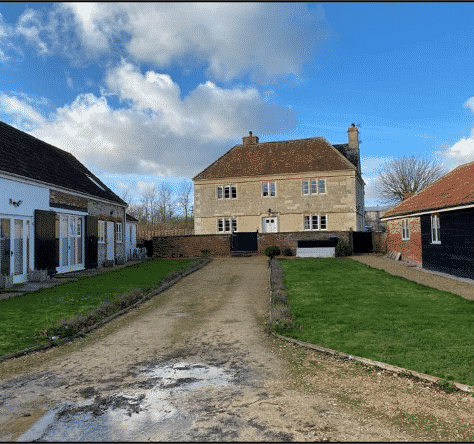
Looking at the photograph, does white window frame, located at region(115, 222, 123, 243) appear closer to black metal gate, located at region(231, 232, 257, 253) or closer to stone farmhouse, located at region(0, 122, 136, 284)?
stone farmhouse, located at region(0, 122, 136, 284)

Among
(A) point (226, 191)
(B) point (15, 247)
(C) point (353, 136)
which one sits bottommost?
(B) point (15, 247)

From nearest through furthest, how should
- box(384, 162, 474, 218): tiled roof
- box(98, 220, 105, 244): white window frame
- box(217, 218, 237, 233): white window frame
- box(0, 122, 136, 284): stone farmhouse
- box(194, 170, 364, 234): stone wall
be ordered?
box(384, 162, 474, 218): tiled roof → box(0, 122, 136, 284): stone farmhouse → box(98, 220, 105, 244): white window frame → box(194, 170, 364, 234): stone wall → box(217, 218, 237, 233): white window frame

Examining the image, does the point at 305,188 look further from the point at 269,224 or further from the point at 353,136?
the point at 353,136

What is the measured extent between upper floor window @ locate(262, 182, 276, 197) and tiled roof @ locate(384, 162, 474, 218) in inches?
551

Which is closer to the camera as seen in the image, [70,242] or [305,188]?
[70,242]

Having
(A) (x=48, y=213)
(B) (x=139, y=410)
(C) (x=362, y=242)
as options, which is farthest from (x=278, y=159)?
(B) (x=139, y=410)

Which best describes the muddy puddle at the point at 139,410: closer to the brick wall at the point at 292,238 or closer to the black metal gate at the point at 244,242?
the brick wall at the point at 292,238

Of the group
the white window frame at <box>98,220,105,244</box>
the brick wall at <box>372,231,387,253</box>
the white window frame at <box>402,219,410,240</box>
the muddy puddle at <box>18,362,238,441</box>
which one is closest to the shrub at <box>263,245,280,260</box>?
the brick wall at <box>372,231,387,253</box>

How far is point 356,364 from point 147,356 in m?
3.24

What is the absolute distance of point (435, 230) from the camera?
17234mm

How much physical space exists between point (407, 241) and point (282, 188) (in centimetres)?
1479

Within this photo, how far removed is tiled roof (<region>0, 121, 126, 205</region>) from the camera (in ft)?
51.3

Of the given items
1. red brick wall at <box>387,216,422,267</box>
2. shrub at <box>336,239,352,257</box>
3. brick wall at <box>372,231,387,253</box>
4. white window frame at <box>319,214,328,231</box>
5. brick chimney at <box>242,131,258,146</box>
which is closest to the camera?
red brick wall at <box>387,216,422,267</box>

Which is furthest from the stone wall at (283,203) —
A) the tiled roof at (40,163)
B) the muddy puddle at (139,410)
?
the muddy puddle at (139,410)
